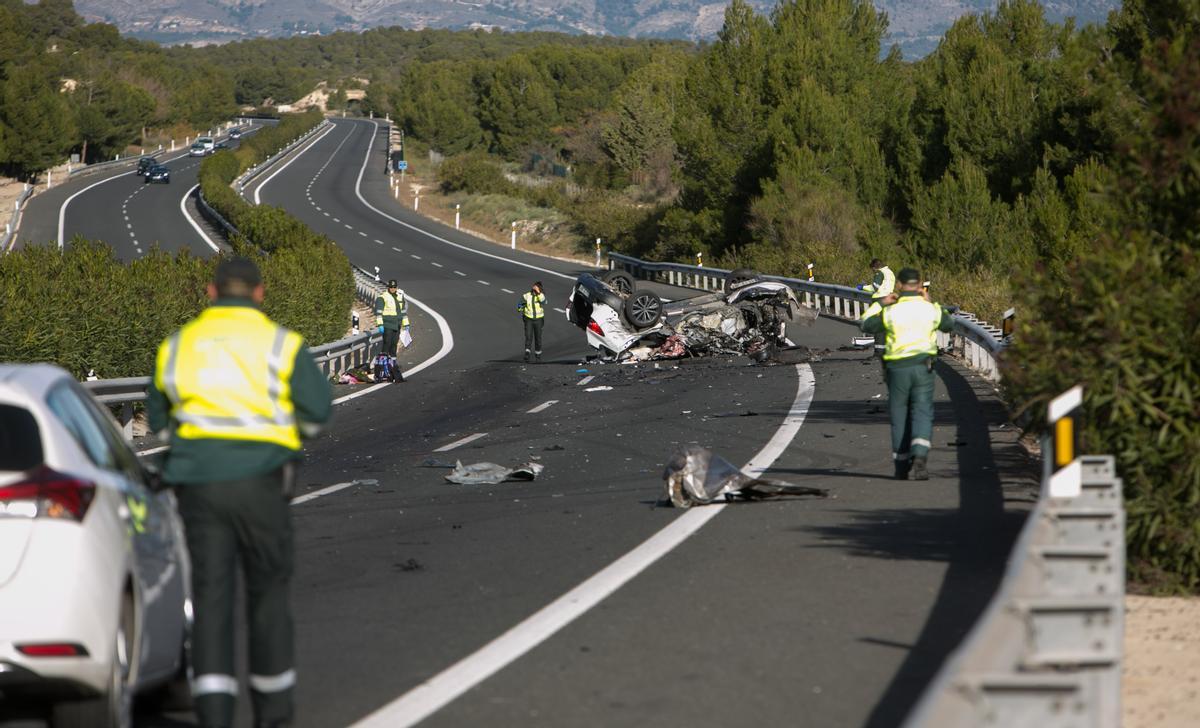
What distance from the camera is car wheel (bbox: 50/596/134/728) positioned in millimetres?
5773

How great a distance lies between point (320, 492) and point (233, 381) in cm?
821

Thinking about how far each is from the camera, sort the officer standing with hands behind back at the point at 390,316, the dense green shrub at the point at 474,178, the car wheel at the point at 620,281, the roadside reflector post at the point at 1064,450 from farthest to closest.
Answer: the dense green shrub at the point at 474,178 < the officer standing with hands behind back at the point at 390,316 < the car wheel at the point at 620,281 < the roadside reflector post at the point at 1064,450

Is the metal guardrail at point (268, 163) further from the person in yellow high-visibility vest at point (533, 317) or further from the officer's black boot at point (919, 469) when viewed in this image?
the officer's black boot at point (919, 469)

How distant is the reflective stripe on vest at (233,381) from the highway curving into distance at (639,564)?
1.20m

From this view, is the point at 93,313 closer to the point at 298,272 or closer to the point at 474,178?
the point at 298,272

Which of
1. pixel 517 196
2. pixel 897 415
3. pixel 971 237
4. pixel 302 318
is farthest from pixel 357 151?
pixel 897 415

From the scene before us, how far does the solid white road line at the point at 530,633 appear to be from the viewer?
6.55m

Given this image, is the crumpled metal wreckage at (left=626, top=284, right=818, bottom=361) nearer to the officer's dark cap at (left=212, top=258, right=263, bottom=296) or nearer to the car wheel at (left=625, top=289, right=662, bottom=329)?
the car wheel at (left=625, top=289, right=662, bottom=329)

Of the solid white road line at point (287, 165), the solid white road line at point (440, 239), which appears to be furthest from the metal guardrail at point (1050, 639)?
the solid white road line at point (287, 165)

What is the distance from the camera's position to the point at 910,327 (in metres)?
13.7

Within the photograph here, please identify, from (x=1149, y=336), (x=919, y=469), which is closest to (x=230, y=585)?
(x=1149, y=336)

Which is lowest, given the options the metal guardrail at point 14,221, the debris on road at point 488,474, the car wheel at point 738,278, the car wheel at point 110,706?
the metal guardrail at point 14,221

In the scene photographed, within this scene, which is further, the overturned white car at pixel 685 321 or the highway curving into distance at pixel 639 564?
the overturned white car at pixel 685 321

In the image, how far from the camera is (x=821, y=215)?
5381cm
